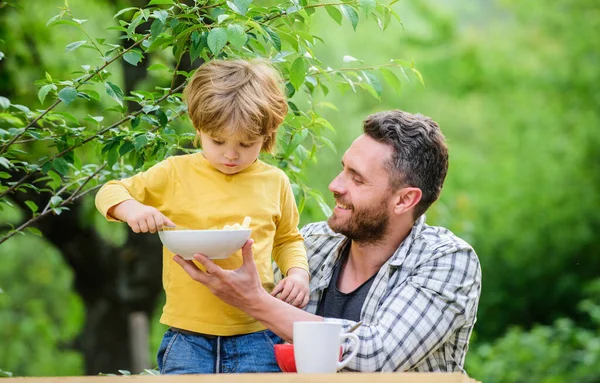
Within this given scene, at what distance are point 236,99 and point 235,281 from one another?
45 cm

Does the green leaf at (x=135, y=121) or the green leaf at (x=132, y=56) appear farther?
the green leaf at (x=135, y=121)

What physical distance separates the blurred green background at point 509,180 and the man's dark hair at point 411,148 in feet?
20.7

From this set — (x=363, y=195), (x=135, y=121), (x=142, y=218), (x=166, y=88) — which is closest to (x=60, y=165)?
(x=135, y=121)

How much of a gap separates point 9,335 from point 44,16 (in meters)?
4.71

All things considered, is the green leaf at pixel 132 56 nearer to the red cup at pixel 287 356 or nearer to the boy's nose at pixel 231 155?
the boy's nose at pixel 231 155

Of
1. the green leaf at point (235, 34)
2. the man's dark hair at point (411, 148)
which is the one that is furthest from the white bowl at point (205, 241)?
the man's dark hair at point (411, 148)

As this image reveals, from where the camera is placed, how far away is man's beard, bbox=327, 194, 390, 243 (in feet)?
8.51

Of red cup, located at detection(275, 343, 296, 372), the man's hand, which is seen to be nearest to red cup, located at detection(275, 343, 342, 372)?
red cup, located at detection(275, 343, 296, 372)

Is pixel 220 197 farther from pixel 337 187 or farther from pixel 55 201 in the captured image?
pixel 55 201

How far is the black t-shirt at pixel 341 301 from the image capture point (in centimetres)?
256

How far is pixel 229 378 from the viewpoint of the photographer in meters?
1.51

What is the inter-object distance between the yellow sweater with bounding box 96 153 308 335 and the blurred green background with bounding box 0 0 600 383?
6784 millimetres

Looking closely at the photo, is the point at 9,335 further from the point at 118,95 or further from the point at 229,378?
the point at 229,378

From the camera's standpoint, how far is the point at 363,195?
263 centimetres
